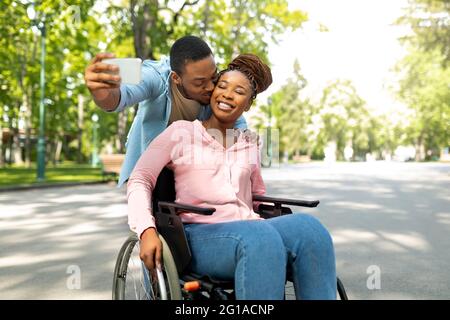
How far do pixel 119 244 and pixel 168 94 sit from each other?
13.8 feet

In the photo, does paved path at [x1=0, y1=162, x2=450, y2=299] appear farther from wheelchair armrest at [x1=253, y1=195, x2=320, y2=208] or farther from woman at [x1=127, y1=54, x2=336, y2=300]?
woman at [x1=127, y1=54, x2=336, y2=300]

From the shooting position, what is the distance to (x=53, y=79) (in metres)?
32.5

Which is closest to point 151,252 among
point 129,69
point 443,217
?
point 129,69

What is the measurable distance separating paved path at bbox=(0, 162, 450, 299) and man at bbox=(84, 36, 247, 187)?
1.86 m

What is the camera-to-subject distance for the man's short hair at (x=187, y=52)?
2873 millimetres

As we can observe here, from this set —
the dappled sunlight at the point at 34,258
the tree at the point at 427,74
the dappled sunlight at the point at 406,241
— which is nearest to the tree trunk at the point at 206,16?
the tree at the point at 427,74

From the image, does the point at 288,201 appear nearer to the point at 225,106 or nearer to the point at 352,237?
the point at 225,106

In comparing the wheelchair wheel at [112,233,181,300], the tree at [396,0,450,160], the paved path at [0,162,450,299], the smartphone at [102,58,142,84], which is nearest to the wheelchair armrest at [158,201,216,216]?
the wheelchair wheel at [112,233,181,300]

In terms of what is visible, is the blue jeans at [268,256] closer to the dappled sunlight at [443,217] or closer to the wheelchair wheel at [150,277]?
the wheelchair wheel at [150,277]

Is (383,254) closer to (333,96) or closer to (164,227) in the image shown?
(164,227)

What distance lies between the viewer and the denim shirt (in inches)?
115

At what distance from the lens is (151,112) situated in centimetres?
302
